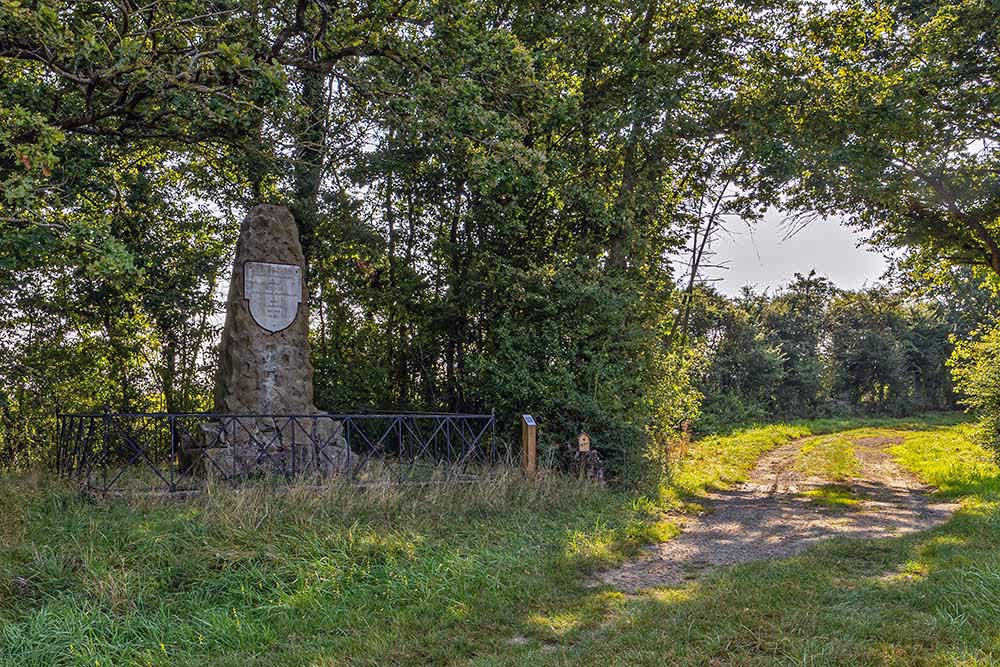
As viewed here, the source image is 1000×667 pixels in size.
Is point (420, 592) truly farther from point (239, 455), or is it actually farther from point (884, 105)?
point (884, 105)

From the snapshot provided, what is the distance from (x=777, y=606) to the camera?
450 cm

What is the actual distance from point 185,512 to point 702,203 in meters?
11.7

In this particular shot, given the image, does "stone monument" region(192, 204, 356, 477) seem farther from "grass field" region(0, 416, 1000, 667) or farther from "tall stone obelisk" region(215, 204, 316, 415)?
"grass field" region(0, 416, 1000, 667)

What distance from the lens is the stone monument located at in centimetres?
862

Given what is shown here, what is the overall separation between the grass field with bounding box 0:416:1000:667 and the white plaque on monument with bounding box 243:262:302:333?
10.8 ft

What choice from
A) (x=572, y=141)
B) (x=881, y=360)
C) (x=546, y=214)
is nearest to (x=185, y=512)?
(x=546, y=214)

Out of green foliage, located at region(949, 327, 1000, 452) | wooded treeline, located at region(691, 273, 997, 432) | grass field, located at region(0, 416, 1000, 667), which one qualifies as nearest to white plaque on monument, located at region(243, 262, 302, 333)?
grass field, located at region(0, 416, 1000, 667)

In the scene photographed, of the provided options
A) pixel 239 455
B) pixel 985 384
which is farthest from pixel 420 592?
pixel 985 384

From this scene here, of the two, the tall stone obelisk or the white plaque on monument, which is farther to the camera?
the white plaque on monument

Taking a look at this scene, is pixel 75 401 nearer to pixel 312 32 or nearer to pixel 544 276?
pixel 312 32

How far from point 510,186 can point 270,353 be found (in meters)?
4.40

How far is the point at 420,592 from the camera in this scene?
495 centimetres

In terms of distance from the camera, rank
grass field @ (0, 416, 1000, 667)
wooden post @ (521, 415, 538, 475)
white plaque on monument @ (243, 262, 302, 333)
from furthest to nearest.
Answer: white plaque on monument @ (243, 262, 302, 333) → wooden post @ (521, 415, 538, 475) → grass field @ (0, 416, 1000, 667)

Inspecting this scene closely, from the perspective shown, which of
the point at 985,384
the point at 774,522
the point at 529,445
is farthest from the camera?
the point at 985,384
